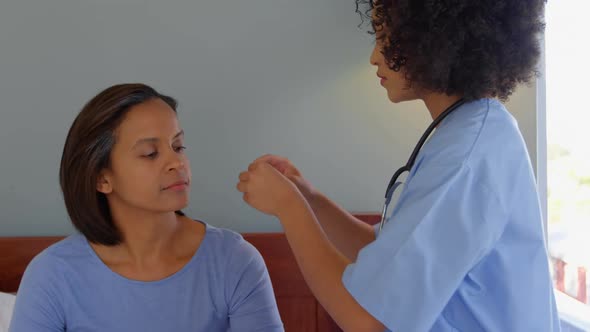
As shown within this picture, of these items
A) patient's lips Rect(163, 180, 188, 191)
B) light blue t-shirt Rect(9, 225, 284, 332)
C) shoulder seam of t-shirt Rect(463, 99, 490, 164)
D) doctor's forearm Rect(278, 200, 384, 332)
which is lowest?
light blue t-shirt Rect(9, 225, 284, 332)

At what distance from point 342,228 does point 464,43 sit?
1.86 ft

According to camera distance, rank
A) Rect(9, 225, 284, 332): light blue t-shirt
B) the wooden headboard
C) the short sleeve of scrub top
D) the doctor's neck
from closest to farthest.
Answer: the short sleeve of scrub top < the doctor's neck < Rect(9, 225, 284, 332): light blue t-shirt < the wooden headboard

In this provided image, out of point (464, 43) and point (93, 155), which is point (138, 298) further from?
point (464, 43)

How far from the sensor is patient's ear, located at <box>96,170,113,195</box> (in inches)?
58.0

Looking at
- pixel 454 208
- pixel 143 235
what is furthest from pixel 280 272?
pixel 454 208

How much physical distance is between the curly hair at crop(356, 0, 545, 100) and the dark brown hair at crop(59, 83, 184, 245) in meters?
0.66

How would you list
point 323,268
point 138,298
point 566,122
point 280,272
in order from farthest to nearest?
point 566,122
point 280,272
point 138,298
point 323,268

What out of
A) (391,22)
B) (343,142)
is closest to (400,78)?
(391,22)

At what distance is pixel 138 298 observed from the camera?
143 centimetres

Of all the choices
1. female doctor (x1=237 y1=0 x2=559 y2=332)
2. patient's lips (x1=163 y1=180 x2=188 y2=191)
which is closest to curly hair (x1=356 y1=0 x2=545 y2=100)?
female doctor (x1=237 y1=0 x2=559 y2=332)

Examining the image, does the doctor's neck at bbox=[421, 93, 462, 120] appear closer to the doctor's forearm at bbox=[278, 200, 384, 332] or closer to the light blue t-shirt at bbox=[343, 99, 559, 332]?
the light blue t-shirt at bbox=[343, 99, 559, 332]

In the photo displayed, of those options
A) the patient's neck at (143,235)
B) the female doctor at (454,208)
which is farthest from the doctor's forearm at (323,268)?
the patient's neck at (143,235)

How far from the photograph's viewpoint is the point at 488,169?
3.08 ft

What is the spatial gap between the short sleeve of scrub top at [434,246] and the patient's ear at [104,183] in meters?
0.78
